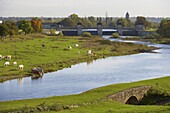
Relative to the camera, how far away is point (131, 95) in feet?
124

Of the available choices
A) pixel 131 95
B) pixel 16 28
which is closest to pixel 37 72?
pixel 131 95

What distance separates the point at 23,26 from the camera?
141125 mm

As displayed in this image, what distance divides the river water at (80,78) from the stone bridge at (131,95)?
8100 mm

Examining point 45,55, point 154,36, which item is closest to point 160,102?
point 45,55

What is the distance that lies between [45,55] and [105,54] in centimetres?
2151

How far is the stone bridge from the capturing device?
36.3 meters

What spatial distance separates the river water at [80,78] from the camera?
42.9m

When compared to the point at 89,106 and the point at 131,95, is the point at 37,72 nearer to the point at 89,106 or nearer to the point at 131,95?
the point at 131,95

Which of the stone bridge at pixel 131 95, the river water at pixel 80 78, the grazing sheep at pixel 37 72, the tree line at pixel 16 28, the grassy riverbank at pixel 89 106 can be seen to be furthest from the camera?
the tree line at pixel 16 28

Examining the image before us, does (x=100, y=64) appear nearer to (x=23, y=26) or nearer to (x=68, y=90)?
(x=68, y=90)

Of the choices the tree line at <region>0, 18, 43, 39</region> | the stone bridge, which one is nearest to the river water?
the stone bridge

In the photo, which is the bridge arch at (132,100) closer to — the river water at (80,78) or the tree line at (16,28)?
the river water at (80,78)

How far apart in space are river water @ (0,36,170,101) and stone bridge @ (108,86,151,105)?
8100 mm

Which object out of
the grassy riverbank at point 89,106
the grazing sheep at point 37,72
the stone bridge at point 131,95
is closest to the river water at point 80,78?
the grazing sheep at point 37,72
